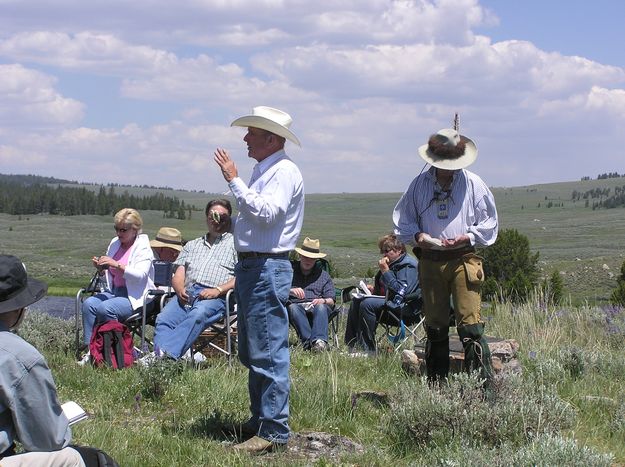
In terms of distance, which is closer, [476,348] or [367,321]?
[476,348]

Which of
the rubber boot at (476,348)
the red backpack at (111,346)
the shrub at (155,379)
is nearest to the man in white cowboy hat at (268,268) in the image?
the shrub at (155,379)

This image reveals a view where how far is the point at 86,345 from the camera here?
7977 mm

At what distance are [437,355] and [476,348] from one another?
0.35 m

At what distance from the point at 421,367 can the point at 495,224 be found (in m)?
1.55

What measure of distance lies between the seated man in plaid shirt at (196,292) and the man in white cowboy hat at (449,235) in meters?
2.03

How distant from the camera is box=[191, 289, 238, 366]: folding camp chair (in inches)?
300

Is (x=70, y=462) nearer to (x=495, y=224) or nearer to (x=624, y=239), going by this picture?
(x=495, y=224)

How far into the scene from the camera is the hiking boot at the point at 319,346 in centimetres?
847

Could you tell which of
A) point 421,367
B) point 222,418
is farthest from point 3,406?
point 421,367

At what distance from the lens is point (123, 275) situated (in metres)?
8.00

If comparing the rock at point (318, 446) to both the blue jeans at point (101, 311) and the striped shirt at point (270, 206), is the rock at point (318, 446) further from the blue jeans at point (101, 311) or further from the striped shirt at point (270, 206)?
the blue jeans at point (101, 311)

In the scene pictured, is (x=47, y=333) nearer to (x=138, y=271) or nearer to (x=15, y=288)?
(x=138, y=271)

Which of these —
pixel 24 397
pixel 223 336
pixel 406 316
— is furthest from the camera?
pixel 406 316

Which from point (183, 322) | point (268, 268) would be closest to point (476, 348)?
point (268, 268)
